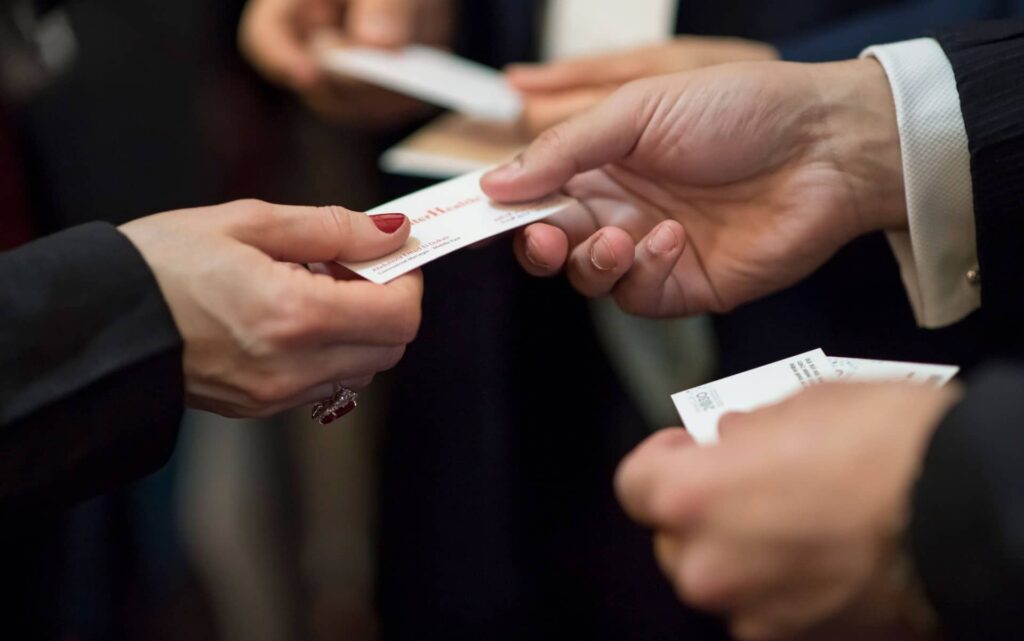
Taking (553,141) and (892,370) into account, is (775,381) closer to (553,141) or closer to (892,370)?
(892,370)

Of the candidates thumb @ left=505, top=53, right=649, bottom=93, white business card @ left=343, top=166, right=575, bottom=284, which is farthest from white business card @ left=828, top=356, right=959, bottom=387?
thumb @ left=505, top=53, right=649, bottom=93

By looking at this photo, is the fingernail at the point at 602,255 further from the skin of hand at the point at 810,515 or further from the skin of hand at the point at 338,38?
the skin of hand at the point at 338,38

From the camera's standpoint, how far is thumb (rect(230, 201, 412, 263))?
Result: 1.83ft

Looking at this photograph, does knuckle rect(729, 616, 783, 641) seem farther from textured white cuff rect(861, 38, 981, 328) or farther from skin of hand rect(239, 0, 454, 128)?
skin of hand rect(239, 0, 454, 128)

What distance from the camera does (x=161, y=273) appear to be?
53 cm

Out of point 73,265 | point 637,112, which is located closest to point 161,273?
point 73,265

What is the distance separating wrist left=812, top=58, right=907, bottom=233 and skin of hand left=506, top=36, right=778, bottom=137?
0.21 metres

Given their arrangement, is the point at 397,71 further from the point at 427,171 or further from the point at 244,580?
the point at 244,580

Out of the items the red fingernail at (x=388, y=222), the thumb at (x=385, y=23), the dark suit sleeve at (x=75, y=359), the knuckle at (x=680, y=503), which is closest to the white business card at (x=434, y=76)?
the thumb at (x=385, y=23)

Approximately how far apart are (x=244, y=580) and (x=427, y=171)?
60 cm

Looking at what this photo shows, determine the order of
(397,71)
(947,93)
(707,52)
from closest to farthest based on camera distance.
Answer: (947,93), (707,52), (397,71)

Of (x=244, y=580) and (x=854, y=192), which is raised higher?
(x=854, y=192)

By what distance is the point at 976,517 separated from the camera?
0.37 meters

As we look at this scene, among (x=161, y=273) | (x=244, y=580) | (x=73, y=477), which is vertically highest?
(x=161, y=273)
